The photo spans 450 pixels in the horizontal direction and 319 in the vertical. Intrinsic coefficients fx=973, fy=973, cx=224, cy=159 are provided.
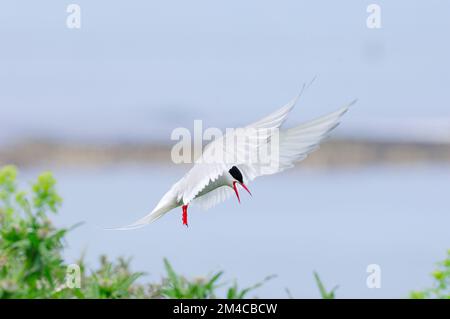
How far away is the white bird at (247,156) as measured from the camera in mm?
3383

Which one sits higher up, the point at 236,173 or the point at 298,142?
the point at 298,142

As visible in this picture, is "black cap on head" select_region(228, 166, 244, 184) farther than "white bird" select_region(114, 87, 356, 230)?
Yes

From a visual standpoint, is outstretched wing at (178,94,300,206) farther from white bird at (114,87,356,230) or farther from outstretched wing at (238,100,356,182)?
outstretched wing at (238,100,356,182)

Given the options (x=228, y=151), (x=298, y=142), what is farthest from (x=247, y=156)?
(x=298, y=142)

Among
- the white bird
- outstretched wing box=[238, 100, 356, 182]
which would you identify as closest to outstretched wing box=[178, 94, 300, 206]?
the white bird

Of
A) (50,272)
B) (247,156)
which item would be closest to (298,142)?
(247,156)

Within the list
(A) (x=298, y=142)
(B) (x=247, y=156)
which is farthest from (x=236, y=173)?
(A) (x=298, y=142)

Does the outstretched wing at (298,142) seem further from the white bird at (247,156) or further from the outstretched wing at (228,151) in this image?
the outstretched wing at (228,151)

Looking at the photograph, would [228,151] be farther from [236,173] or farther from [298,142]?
[298,142]

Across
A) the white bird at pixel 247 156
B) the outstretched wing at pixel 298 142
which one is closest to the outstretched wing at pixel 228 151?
the white bird at pixel 247 156

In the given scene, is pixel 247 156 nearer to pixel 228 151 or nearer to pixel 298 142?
pixel 228 151

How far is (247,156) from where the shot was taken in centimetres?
343

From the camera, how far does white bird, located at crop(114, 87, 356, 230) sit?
3.38 meters

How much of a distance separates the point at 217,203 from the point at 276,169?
0.34m
